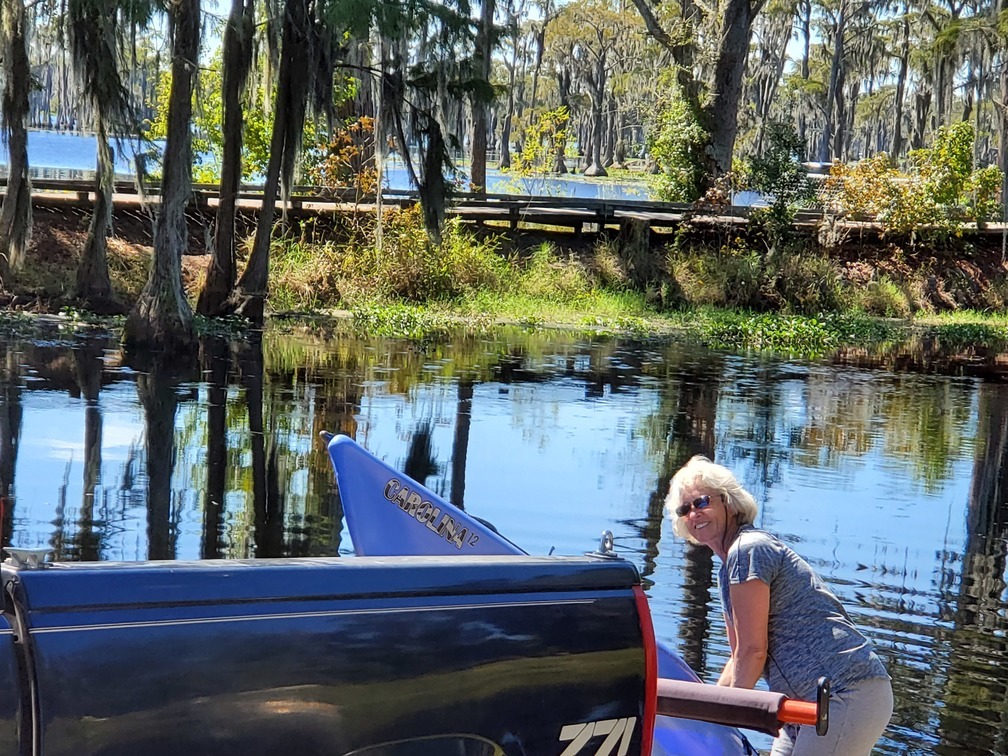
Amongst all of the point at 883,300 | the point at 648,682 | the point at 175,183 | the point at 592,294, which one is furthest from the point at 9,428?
the point at 883,300

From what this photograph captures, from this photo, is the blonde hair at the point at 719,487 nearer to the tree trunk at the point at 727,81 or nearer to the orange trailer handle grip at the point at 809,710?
the orange trailer handle grip at the point at 809,710

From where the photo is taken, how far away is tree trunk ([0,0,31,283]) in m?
19.9

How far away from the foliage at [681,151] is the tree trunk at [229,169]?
12274mm

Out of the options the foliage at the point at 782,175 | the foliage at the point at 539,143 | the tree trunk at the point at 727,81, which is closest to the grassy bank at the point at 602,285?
the foliage at the point at 782,175

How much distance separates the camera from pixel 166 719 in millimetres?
2633

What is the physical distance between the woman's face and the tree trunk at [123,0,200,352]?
1367 cm

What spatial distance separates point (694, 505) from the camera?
4148 mm

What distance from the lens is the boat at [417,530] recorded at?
4566 millimetres

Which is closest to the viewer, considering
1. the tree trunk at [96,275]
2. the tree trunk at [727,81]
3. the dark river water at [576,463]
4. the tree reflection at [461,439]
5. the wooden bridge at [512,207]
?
the dark river water at [576,463]

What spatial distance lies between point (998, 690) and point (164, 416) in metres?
8.74

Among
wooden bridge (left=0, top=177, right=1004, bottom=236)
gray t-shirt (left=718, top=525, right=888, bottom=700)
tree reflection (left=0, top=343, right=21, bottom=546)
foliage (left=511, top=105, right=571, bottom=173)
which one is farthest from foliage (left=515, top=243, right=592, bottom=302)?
gray t-shirt (left=718, top=525, right=888, bottom=700)

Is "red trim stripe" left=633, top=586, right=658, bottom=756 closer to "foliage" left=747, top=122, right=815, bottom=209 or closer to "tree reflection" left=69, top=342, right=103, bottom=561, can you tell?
"tree reflection" left=69, top=342, right=103, bottom=561

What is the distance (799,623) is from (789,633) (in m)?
0.05

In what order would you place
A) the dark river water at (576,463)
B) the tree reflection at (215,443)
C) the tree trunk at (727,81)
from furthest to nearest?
the tree trunk at (727,81) < the tree reflection at (215,443) < the dark river water at (576,463)
